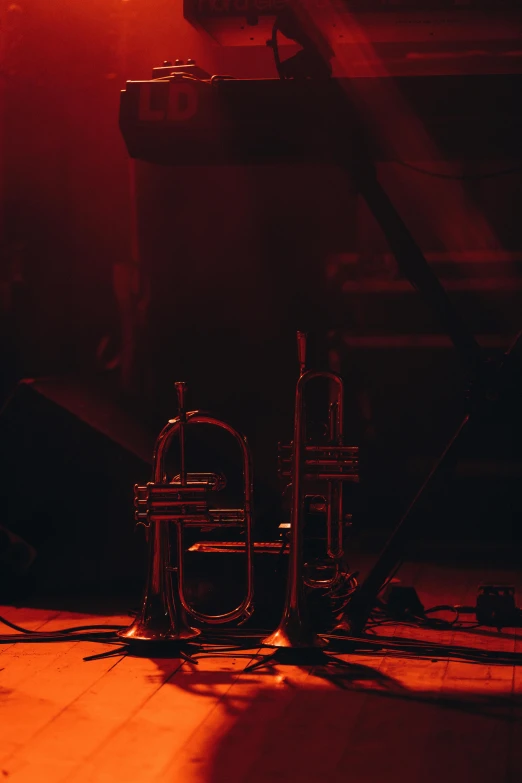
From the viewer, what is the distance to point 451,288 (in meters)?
4.57

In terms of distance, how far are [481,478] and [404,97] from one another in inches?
93.5

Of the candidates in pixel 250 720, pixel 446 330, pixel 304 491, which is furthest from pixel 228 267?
pixel 250 720

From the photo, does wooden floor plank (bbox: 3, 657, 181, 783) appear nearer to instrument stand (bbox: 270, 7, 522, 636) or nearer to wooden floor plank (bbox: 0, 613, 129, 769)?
wooden floor plank (bbox: 0, 613, 129, 769)

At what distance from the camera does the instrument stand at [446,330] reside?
2.65 meters

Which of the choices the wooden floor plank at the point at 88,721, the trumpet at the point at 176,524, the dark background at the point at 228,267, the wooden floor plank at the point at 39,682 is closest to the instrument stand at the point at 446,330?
the trumpet at the point at 176,524

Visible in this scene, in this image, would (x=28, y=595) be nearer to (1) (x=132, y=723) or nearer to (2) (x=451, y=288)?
(1) (x=132, y=723)

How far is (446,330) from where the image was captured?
2.67 metres

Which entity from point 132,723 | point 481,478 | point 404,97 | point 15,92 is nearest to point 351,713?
point 132,723

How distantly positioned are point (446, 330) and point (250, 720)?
42.2 inches

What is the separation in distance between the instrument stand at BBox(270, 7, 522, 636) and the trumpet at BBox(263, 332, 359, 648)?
0.12m

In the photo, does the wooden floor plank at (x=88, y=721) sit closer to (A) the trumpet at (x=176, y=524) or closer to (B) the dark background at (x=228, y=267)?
(A) the trumpet at (x=176, y=524)

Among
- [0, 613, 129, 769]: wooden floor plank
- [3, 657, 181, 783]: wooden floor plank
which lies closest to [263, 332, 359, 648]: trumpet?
[3, 657, 181, 783]: wooden floor plank

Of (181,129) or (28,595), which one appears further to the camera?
(28,595)

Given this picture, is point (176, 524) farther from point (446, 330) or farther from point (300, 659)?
point (446, 330)
